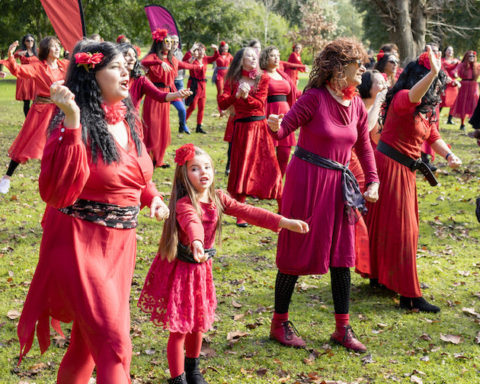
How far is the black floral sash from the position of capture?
296 cm

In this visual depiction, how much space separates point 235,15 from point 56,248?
1633 inches

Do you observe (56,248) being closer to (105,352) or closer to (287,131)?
(105,352)

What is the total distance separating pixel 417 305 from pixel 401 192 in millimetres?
1021

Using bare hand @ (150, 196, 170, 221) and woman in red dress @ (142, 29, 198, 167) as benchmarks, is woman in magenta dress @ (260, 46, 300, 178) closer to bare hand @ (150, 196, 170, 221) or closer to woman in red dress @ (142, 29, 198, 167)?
woman in red dress @ (142, 29, 198, 167)

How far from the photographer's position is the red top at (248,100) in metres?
7.35

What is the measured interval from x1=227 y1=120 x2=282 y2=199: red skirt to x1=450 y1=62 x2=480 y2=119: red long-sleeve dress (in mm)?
10582

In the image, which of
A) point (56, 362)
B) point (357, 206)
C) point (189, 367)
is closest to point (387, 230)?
point (357, 206)

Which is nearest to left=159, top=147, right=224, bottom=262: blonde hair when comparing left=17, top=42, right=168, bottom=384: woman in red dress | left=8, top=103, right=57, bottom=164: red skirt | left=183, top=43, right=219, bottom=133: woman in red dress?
left=17, top=42, right=168, bottom=384: woman in red dress

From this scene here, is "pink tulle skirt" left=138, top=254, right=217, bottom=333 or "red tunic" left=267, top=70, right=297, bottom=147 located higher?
"red tunic" left=267, top=70, right=297, bottom=147

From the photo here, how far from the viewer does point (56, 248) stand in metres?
2.98

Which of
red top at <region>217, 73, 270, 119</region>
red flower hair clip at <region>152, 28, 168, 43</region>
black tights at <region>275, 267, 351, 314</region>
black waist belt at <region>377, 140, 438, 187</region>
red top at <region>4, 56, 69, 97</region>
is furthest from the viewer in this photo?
red flower hair clip at <region>152, 28, 168, 43</region>

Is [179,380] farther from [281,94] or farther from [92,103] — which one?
[281,94]

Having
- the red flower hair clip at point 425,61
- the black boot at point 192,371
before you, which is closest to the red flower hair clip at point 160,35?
the red flower hair clip at point 425,61

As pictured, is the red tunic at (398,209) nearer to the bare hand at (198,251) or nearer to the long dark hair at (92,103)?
the bare hand at (198,251)
